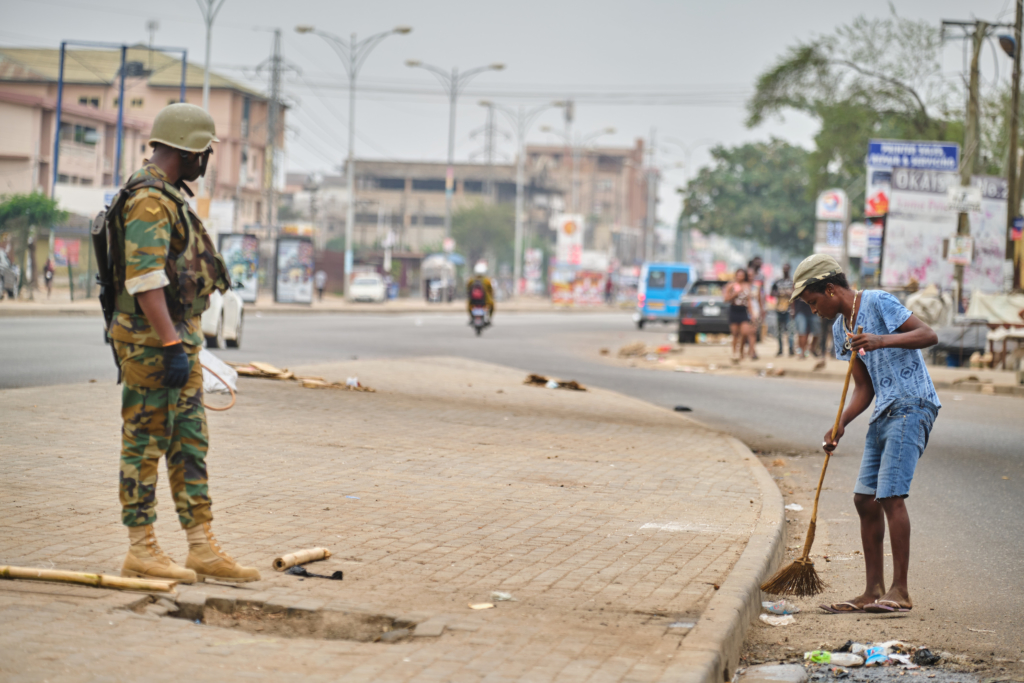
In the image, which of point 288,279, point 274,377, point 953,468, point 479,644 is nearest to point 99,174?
point 288,279

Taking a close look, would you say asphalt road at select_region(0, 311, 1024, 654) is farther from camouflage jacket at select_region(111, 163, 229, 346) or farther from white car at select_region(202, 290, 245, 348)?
camouflage jacket at select_region(111, 163, 229, 346)

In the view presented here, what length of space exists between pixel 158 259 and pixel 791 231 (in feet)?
218

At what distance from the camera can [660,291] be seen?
42344 millimetres

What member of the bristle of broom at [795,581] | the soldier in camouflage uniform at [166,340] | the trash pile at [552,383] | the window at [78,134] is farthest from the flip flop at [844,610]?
the window at [78,134]

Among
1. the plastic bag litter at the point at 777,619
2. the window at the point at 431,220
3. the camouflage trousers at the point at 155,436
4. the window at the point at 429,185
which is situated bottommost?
the plastic bag litter at the point at 777,619

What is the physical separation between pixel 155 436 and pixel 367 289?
55.9 m

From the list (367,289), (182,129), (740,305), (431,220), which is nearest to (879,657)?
(182,129)

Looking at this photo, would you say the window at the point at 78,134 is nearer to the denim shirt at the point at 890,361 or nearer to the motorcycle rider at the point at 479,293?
the motorcycle rider at the point at 479,293

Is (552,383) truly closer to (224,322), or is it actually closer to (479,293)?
(224,322)

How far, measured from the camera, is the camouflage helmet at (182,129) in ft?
15.1

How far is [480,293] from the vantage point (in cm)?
3041

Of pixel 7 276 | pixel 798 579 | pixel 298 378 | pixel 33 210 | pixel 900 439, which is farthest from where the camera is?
pixel 33 210

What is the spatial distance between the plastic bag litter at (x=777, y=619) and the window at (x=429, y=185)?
10043 cm

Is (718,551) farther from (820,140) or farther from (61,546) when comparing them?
(820,140)
